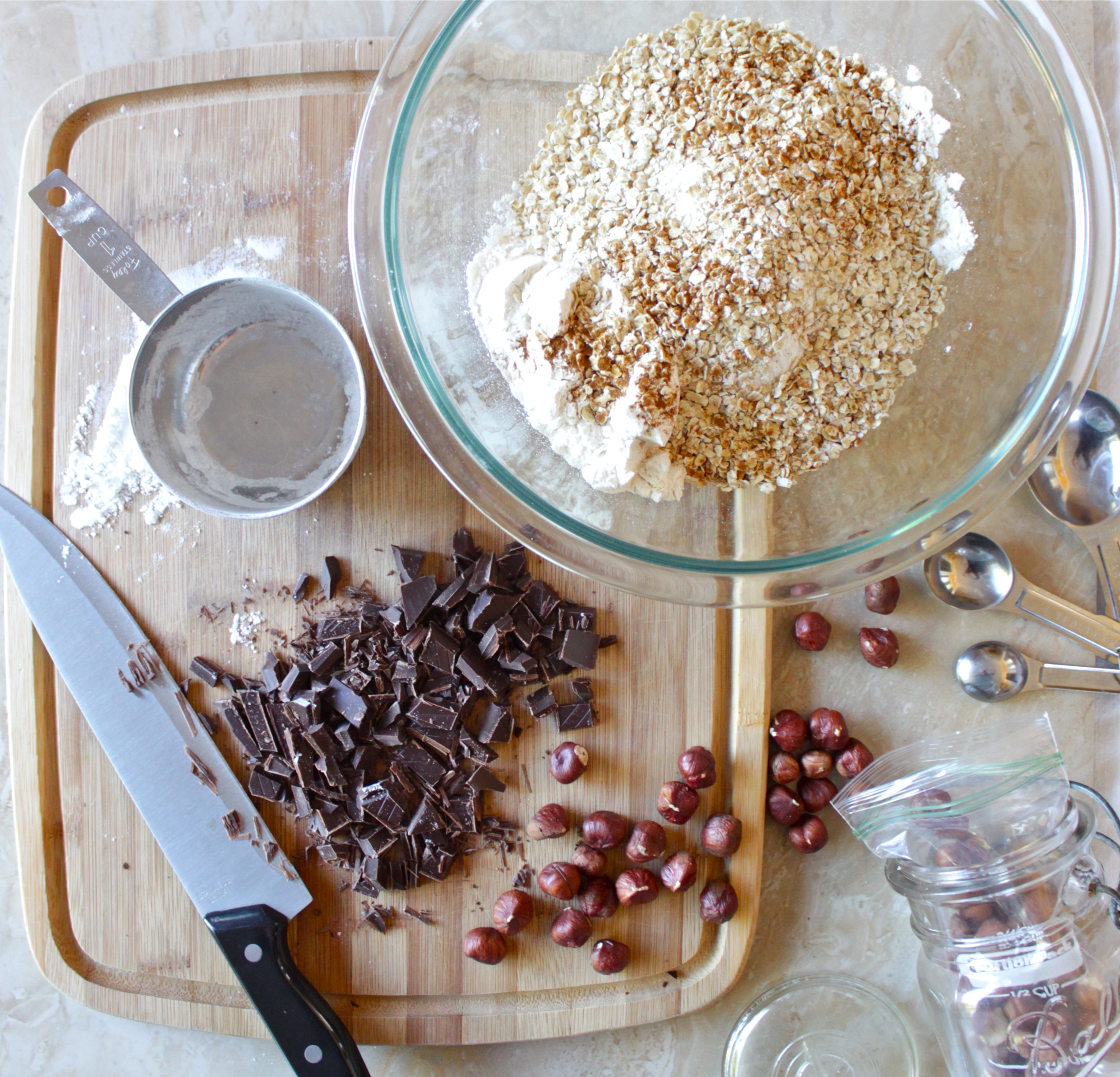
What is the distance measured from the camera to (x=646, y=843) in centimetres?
151

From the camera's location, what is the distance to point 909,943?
1.63m

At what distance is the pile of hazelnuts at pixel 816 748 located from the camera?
1.57 m

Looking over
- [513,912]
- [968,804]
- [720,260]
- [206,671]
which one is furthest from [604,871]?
[720,260]

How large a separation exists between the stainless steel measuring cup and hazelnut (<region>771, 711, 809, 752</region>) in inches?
33.4

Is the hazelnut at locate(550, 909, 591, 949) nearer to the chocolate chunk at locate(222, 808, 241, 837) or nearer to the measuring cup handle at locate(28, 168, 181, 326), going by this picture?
the chocolate chunk at locate(222, 808, 241, 837)

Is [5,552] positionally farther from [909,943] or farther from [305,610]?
[909,943]

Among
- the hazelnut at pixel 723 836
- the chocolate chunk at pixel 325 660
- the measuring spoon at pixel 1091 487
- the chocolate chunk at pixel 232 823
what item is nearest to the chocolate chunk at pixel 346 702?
the chocolate chunk at pixel 325 660

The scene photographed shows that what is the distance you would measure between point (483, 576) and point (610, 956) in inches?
26.2

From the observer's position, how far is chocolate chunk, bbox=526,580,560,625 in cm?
153

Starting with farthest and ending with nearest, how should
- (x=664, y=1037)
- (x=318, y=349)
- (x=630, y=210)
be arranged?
(x=664, y=1037) < (x=318, y=349) < (x=630, y=210)

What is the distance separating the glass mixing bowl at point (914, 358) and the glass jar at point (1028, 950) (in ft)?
1.80

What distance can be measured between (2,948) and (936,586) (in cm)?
182

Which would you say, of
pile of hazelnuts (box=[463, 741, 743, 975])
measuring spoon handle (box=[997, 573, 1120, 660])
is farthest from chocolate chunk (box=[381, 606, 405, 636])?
measuring spoon handle (box=[997, 573, 1120, 660])

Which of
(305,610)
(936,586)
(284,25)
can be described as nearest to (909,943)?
(936,586)
